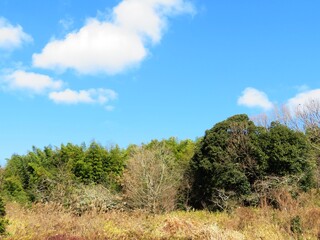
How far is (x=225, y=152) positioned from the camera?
21078mm

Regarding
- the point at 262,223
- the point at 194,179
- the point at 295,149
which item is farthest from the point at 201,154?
the point at 262,223

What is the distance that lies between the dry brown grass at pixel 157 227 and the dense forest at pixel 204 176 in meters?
4.06

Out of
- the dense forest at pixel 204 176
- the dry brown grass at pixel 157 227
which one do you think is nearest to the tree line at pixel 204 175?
the dense forest at pixel 204 176

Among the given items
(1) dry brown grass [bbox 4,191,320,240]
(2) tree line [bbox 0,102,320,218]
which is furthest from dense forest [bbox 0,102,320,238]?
(1) dry brown grass [bbox 4,191,320,240]

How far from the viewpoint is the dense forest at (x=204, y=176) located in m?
19.8

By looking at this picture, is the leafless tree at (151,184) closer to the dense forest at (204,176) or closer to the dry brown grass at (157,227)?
the dense forest at (204,176)

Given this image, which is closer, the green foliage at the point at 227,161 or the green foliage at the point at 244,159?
the green foliage at the point at 244,159

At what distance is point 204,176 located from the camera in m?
21.9

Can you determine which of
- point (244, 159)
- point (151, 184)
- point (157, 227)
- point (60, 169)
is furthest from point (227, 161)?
point (60, 169)

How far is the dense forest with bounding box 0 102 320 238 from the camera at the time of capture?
64.8 feet

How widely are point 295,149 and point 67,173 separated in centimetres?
1264

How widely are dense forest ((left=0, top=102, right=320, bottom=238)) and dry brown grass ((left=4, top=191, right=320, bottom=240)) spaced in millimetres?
4056

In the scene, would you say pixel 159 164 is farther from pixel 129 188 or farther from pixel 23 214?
pixel 23 214

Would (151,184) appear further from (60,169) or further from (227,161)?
(60,169)
